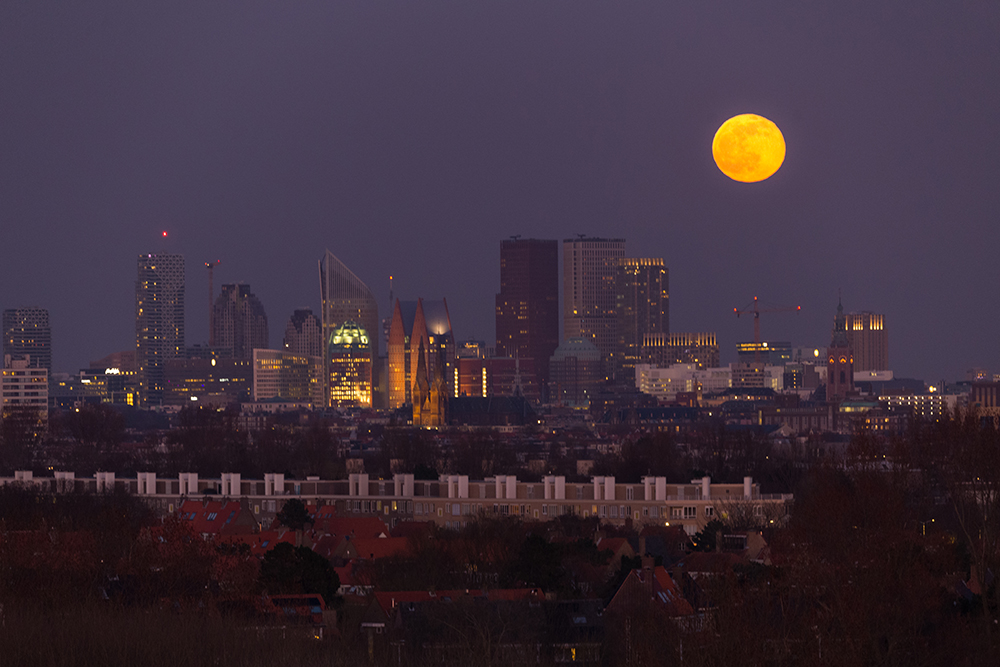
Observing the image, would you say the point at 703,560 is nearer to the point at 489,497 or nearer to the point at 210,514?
the point at 210,514

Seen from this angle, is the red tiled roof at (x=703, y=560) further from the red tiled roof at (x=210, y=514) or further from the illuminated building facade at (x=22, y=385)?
the illuminated building facade at (x=22, y=385)

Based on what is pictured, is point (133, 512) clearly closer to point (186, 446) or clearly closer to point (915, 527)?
point (915, 527)

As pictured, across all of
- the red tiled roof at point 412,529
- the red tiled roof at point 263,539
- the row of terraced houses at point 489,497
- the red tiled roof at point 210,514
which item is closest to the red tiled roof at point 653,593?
the red tiled roof at point 263,539

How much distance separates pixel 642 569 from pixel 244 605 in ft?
31.4

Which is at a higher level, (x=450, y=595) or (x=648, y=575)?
(x=648, y=575)

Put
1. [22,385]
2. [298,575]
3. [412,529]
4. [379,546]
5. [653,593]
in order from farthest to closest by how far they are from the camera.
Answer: [22,385], [412,529], [379,546], [298,575], [653,593]

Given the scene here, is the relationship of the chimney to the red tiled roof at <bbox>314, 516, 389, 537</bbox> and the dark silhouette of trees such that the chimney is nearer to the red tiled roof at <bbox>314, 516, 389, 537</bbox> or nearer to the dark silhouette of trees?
the dark silhouette of trees

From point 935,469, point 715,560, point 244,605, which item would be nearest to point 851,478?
point 935,469

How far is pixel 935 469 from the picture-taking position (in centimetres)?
5112

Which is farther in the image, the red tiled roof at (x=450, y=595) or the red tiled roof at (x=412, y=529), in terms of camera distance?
the red tiled roof at (x=412, y=529)

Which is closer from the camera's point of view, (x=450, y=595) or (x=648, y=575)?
(x=450, y=595)

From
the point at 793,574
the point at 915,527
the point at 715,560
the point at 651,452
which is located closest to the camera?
the point at 793,574

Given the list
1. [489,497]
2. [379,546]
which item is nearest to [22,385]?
[489,497]

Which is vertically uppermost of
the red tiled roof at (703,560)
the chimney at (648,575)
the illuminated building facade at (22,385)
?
the illuminated building facade at (22,385)
